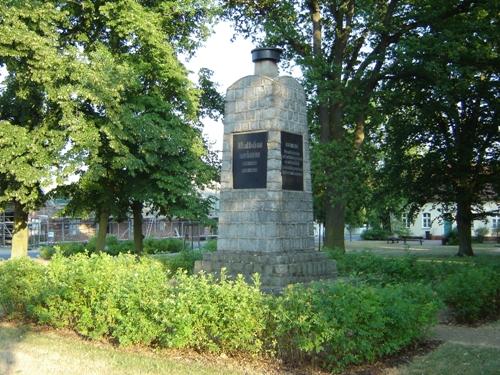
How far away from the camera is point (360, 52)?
81.5 ft

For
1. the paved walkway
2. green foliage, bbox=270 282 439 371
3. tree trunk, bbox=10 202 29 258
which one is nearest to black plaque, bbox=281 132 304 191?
the paved walkway

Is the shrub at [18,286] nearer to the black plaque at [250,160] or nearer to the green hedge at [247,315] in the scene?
the green hedge at [247,315]

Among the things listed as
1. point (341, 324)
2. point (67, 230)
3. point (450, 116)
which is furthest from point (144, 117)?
point (67, 230)

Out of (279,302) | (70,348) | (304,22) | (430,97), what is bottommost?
(70,348)

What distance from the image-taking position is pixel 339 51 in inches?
938

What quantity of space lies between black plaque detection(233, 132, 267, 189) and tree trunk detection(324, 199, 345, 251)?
12.0 m

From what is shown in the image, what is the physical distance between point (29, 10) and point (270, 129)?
1200cm

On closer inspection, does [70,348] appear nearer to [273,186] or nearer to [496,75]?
[273,186]

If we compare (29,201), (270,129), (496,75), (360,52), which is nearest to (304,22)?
(360,52)

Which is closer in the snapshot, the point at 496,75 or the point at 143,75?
the point at 496,75

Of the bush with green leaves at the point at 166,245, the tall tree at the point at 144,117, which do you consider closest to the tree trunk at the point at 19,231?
the tall tree at the point at 144,117

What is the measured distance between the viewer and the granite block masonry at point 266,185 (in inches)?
410

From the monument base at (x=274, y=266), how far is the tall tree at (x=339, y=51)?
1021cm

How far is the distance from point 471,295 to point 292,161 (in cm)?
392
